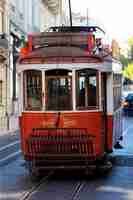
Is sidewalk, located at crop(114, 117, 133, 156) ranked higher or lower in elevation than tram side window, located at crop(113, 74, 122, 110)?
lower

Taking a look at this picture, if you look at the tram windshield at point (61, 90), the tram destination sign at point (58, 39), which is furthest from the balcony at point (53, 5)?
the tram windshield at point (61, 90)

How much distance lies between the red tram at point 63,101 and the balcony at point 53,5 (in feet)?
124

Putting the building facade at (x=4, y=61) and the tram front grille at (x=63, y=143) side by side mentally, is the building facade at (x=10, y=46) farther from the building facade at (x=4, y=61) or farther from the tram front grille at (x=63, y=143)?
the tram front grille at (x=63, y=143)

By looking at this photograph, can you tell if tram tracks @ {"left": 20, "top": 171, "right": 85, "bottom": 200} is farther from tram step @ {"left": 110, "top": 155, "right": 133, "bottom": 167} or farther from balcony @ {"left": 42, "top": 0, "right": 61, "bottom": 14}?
balcony @ {"left": 42, "top": 0, "right": 61, "bottom": 14}

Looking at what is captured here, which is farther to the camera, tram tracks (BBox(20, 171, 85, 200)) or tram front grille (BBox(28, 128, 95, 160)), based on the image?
tram front grille (BBox(28, 128, 95, 160))

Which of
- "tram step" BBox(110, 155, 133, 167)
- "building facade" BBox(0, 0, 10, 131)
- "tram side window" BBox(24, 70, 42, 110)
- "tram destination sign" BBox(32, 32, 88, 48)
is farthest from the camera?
"building facade" BBox(0, 0, 10, 131)

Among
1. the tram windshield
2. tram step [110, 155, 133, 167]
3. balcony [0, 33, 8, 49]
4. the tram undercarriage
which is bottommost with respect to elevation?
tram step [110, 155, 133, 167]

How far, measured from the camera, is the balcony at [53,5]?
172 feet

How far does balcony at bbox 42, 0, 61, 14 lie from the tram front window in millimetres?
38163

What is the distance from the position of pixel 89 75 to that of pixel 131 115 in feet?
91.8

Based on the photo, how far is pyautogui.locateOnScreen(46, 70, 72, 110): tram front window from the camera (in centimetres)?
1378

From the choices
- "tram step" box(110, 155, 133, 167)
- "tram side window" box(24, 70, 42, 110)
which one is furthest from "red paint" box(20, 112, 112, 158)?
"tram step" box(110, 155, 133, 167)

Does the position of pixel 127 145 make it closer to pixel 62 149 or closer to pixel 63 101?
pixel 63 101

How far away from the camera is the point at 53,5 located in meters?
54.2
